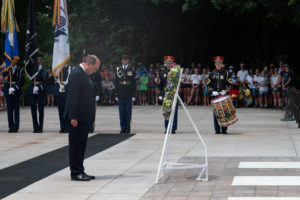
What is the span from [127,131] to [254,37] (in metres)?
20.3

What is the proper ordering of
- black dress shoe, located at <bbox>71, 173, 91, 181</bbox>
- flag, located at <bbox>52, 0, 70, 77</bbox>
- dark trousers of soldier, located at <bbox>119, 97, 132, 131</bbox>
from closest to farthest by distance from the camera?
black dress shoe, located at <bbox>71, 173, 91, 181</bbox>
flag, located at <bbox>52, 0, 70, 77</bbox>
dark trousers of soldier, located at <bbox>119, 97, 132, 131</bbox>

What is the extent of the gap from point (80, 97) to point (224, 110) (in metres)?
7.08

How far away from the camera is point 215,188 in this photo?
29.6ft

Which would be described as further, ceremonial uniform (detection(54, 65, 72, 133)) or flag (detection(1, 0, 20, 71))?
flag (detection(1, 0, 20, 71))

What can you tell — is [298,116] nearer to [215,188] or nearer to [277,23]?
[215,188]

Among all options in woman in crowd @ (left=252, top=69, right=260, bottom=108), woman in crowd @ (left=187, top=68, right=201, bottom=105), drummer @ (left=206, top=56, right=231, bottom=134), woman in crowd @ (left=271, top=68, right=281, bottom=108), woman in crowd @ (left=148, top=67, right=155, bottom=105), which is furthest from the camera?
woman in crowd @ (left=148, top=67, right=155, bottom=105)

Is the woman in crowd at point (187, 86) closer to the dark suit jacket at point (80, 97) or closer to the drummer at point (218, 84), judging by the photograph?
the drummer at point (218, 84)

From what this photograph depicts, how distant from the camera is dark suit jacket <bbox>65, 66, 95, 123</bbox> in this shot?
9.94m

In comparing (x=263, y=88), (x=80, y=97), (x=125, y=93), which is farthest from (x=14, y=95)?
(x=263, y=88)

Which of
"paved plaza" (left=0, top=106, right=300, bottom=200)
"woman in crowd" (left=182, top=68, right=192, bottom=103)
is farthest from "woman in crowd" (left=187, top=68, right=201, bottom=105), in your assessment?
"paved plaza" (left=0, top=106, right=300, bottom=200)

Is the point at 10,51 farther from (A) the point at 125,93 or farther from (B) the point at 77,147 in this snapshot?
(B) the point at 77,147

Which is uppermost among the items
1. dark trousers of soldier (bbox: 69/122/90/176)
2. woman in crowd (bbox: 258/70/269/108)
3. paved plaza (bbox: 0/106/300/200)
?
woman in crowd (bbox: 258/70/269/108)

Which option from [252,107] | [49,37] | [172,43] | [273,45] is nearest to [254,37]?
[273,45]

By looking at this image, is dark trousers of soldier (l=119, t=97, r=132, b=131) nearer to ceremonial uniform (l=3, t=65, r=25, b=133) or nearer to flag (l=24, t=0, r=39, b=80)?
flag (l=24, t=0, r=39, b=80)
